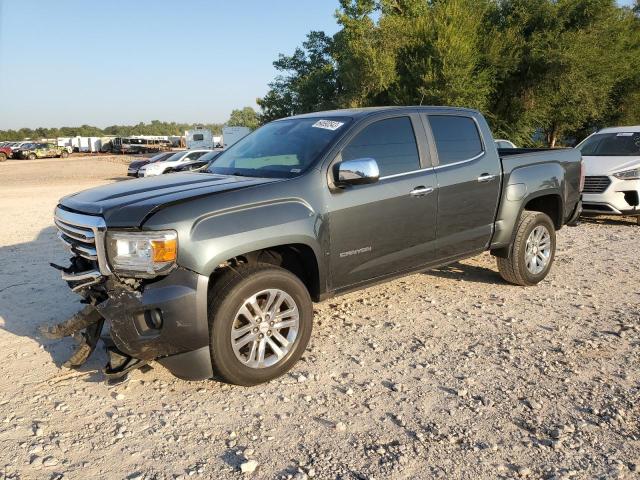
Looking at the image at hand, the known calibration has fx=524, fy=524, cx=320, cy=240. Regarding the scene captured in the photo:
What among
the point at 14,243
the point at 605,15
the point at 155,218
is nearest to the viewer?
the point at 155,218

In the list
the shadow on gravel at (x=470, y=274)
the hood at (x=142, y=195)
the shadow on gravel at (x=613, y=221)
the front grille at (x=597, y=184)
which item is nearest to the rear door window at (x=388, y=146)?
the hood at (x=142, y=195)

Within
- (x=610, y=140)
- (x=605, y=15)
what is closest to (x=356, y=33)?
(x=605, y=15)

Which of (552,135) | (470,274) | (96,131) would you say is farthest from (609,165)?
(96,131)

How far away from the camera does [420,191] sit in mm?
4496

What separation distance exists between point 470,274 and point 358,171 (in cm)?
308

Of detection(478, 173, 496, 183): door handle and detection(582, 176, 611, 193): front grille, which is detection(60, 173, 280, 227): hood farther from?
detection(582, 176, 611, 193): front grille

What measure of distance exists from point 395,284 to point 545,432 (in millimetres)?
3022

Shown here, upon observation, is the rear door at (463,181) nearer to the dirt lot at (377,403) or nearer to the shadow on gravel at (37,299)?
the dirt lot at (377,403)

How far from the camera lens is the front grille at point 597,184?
9.24m

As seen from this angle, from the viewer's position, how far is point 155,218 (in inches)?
127

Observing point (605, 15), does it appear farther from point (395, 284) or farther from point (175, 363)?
point (175, 363)

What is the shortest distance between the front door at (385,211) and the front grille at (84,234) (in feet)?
5.23

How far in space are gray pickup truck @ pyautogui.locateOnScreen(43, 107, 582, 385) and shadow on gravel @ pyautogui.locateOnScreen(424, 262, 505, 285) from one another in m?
0.81

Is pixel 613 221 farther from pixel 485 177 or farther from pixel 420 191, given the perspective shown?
pixel 420 191
